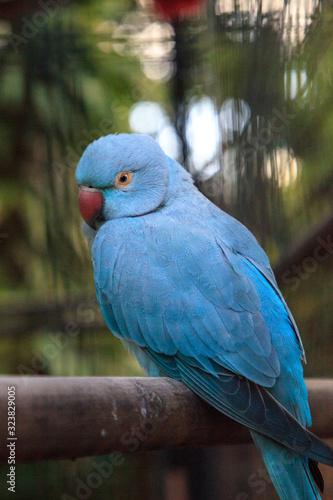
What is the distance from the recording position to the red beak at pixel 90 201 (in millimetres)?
1364

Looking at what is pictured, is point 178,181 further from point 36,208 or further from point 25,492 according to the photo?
point 25,492

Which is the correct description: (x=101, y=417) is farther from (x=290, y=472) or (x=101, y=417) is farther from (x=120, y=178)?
(x=120, y=178)

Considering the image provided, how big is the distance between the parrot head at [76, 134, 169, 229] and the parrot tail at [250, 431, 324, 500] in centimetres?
69

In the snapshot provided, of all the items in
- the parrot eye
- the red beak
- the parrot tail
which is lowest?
the parrot tail

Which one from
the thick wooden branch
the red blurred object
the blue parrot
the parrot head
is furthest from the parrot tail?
the red blurred object

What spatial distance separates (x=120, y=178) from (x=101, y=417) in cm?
78

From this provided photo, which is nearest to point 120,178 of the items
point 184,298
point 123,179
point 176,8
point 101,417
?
point 123,179

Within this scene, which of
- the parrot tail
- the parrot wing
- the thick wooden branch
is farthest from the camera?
the parrot wing

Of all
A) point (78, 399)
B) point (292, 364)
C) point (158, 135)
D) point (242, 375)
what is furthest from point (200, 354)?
point (158, 135)

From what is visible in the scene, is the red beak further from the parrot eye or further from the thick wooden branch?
the thick wooden branch

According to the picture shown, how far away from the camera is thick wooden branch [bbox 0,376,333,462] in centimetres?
66

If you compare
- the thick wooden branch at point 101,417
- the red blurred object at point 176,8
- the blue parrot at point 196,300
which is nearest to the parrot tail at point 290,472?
the blue parrot at point 196,300

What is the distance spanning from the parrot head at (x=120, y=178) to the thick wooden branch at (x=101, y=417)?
1.78 feet

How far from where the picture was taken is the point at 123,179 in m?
1.38
